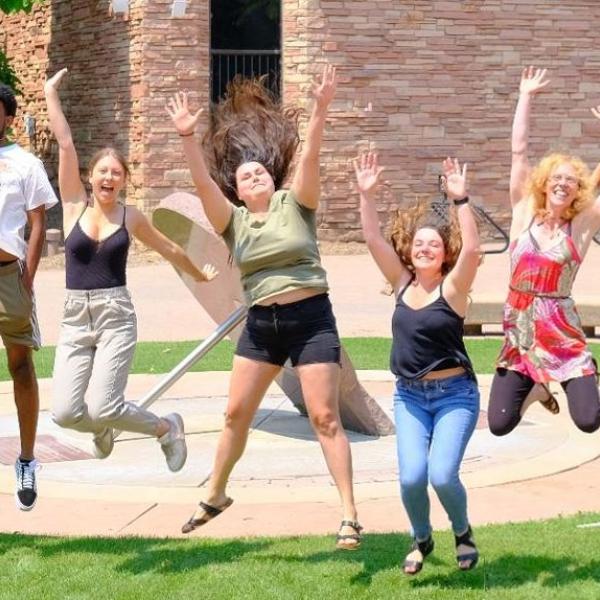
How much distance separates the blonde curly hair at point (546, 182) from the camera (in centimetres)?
662

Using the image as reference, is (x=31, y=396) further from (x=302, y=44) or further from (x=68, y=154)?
(x=302, y=44)

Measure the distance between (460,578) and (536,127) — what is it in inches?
832

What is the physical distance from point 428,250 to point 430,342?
38 cm

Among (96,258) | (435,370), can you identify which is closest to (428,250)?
(435,370)

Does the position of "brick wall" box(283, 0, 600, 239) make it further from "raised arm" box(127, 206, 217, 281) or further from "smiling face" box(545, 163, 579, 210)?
"smiling face" box(545, 163, 579, 210)

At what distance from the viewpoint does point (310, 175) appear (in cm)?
628

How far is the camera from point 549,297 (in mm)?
6629

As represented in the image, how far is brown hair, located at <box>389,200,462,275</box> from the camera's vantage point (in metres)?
6.09

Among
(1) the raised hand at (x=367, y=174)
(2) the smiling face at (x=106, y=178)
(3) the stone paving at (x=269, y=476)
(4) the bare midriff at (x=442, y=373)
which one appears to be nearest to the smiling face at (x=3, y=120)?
(2) the smiling face at (x=106, y=178)

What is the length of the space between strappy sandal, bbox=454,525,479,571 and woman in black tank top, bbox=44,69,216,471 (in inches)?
69.0

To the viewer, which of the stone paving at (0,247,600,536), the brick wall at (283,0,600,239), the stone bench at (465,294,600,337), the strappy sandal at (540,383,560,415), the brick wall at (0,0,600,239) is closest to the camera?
the strappy sandal at (540,383,560,415)

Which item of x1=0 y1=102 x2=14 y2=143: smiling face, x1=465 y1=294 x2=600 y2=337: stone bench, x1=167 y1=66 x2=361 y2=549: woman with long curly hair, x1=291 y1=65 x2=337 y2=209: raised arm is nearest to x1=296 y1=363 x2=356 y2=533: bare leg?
x1=167 y1=66 x2=361 y2=549: woman with long curly hair

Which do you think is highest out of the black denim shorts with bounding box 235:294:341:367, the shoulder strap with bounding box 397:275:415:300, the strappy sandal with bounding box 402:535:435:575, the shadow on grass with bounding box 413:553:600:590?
the shoulder strap with bounding box 397:275:415:300

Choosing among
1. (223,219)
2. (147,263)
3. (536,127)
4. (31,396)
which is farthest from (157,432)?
(536,127)
